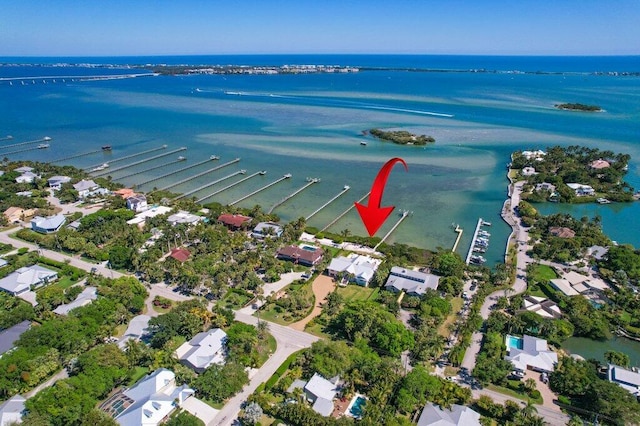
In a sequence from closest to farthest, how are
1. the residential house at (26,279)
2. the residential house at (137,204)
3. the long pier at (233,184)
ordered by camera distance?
1. the residential house at (26,279)
2. the residential house at (137,204)
3. the long pier at (233,184)

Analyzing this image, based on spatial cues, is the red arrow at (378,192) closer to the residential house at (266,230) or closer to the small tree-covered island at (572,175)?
the residential house at (266,230)

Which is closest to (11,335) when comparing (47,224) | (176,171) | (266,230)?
(47,224)

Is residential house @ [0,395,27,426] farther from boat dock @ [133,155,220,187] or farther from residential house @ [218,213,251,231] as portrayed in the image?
boat dock @ [133,155,220,187]

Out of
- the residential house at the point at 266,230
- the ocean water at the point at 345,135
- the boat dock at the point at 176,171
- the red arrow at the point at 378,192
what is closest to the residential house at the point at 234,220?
the residential house at the point at 266,230

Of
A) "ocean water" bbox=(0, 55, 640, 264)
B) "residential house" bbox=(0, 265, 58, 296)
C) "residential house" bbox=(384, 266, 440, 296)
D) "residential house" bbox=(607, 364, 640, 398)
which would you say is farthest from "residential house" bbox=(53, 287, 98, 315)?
"residential house" bbox=(607, 364, 640, 398)

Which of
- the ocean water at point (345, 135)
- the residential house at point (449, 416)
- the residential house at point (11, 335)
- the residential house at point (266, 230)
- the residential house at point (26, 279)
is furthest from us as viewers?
the ocean water at point (345, 135)

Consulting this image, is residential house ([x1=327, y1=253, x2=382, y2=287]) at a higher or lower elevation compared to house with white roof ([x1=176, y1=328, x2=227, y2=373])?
higher

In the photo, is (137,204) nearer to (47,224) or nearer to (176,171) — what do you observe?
(47,224)
